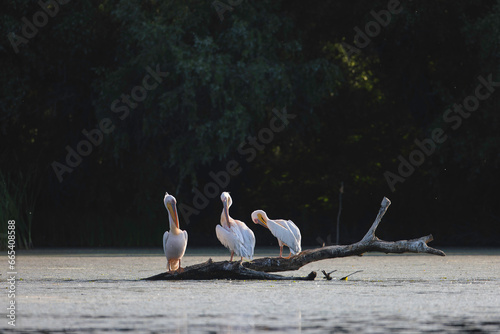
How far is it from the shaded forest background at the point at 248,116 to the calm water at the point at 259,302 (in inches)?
283

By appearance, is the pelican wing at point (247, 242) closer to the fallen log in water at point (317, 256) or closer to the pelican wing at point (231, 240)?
the pelican wing at point (231, 240)

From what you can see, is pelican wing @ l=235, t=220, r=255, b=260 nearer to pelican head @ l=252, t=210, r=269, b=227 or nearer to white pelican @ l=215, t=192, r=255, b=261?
white pelican @ l=215, t=192, r=255, b=261

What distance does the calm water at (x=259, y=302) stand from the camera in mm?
7887

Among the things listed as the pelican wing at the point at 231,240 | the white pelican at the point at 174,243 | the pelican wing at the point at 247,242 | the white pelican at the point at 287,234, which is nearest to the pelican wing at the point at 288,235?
the white pelican at the point at 287,234

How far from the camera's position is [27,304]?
31.1 ft

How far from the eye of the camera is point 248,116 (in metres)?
21.2

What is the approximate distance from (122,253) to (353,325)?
13.5m

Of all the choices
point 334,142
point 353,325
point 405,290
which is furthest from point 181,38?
point 353,325

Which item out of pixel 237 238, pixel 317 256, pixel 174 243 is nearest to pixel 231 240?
pixel 237 238

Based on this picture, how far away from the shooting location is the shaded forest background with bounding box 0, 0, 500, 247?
70.5 feet

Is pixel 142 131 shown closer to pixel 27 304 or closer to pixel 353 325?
pixel 27 304

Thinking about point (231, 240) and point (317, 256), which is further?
point (231, 240)

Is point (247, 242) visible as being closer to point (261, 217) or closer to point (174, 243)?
point (261, 217)

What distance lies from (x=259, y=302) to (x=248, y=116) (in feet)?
38.7
